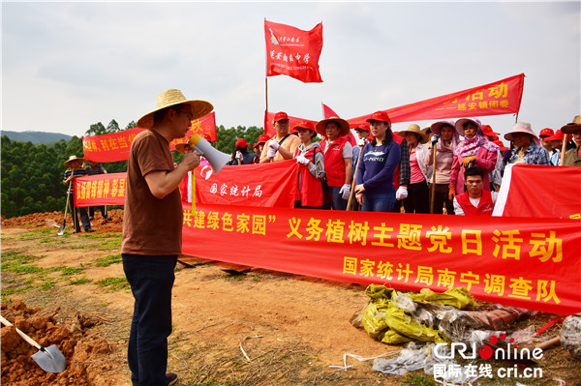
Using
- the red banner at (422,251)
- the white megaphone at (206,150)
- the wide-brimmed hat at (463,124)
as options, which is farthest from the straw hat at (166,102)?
the wide-brimmed hat at (463,124)

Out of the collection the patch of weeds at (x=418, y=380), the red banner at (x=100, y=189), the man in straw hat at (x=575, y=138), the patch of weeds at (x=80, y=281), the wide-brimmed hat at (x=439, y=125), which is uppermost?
the wide-brimmed hat at (x=439, y=125)

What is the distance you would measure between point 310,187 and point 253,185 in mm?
1230

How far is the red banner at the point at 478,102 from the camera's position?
5940 mm

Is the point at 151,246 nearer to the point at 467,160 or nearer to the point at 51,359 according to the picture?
the point at 51,359

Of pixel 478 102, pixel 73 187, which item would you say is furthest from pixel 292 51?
pixel 73 187

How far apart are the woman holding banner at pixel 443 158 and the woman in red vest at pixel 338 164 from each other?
1.37 metres

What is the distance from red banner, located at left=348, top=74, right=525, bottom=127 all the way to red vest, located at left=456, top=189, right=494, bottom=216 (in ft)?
7.82

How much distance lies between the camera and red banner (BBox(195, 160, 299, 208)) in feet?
19.0

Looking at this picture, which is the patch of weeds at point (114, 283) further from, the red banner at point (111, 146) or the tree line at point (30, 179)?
the tree line at point (30, 179)

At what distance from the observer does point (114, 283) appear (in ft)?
17.4

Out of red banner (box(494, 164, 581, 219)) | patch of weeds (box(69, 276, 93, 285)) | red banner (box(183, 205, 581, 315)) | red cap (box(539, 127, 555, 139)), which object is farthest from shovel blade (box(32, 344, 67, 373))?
red cap (box(539, 127, 555, 139))

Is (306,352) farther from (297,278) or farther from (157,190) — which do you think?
(297,278)

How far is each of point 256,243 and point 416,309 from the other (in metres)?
2.89

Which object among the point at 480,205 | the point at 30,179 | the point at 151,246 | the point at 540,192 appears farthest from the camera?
the point at 30,179
